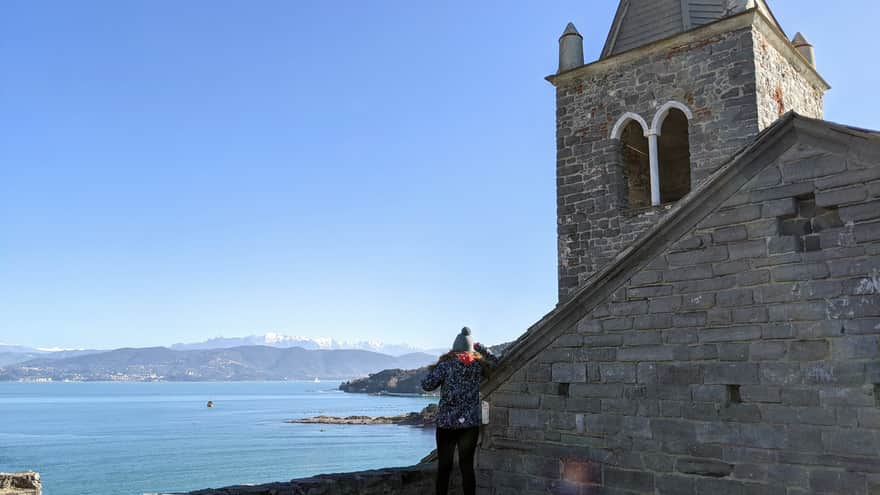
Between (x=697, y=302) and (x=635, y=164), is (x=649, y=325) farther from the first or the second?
(x=635, y=164)

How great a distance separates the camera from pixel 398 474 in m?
7.19

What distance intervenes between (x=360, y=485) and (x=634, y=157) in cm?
982

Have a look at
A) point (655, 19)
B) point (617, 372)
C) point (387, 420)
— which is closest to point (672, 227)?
point (617, 372)

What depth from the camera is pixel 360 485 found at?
6.77m

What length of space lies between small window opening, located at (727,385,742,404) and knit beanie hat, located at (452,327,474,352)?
241 centimetres

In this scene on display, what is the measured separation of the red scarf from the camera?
6.79 meters

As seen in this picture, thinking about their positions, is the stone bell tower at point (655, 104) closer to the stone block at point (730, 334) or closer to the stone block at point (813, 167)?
the stone block at point (730, 334)

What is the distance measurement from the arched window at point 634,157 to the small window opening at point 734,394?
26.4 feet

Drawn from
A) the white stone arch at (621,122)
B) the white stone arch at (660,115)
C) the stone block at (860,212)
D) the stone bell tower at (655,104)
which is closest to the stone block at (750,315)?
the stone block at (860,212)

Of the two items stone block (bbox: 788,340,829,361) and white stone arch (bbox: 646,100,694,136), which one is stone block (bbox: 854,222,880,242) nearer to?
stone block (bbox: 788,340,829,361)

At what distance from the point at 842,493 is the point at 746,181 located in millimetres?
2656

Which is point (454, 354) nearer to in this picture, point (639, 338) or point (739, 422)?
point (639, 338)

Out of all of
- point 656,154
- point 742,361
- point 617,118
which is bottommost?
point 742,361

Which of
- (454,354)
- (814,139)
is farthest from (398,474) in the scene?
(814,139)
